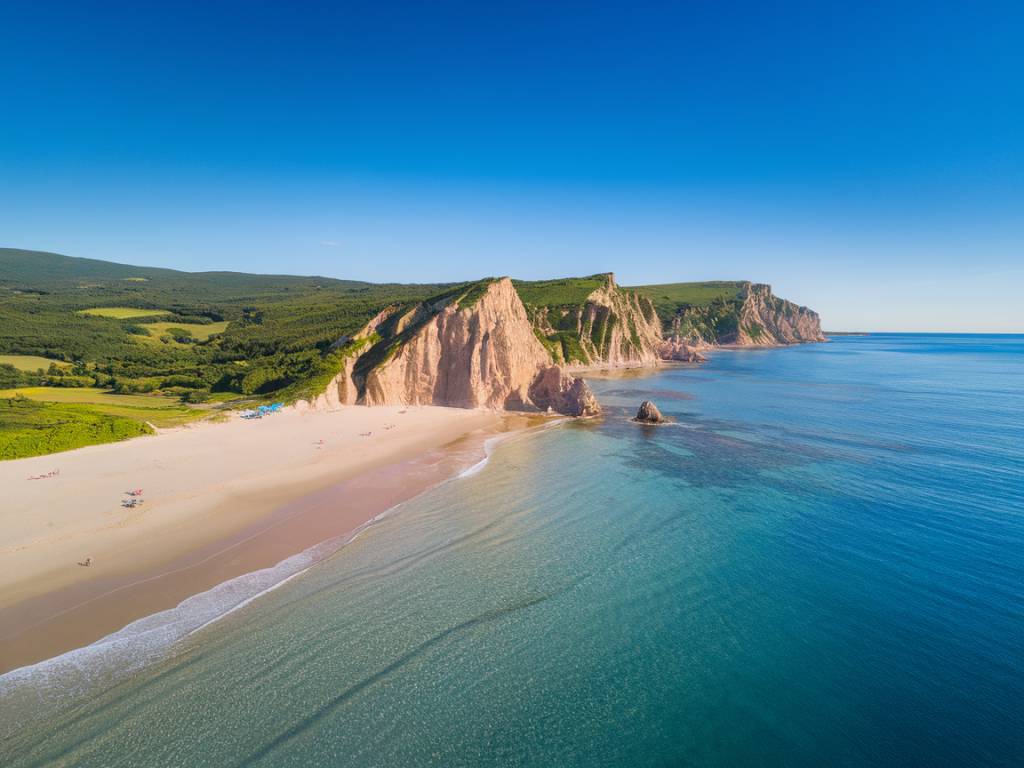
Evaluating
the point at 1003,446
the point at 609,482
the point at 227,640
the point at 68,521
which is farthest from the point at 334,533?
the point at 1003,446

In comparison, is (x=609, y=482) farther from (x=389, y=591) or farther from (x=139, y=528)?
(x=139, y=528)

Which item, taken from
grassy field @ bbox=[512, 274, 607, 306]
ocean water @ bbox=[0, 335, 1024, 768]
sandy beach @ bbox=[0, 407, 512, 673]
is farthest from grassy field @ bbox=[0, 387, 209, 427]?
grassy field @ bbox=[512, 274, 607, 306]

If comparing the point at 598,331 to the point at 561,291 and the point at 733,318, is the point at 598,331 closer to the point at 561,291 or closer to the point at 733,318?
the point at 561,291

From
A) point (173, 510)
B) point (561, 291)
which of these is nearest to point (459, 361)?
point (173, 510)

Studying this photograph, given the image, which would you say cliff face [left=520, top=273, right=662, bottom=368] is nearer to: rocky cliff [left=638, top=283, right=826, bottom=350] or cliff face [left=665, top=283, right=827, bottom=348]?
cliff face [left=665, top=283, right=827, bottom=348]

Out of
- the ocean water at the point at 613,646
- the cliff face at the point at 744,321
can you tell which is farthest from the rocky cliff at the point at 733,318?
the ocean water at the point at 613,646

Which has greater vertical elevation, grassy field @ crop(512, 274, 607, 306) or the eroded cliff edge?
grassy field @ crop(512, 274, 607, 306)
